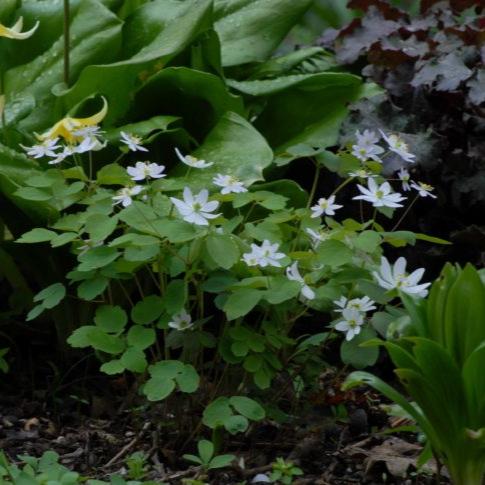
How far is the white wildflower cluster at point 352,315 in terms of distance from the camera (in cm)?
220

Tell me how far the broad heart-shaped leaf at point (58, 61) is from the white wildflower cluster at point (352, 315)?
50.6 inches

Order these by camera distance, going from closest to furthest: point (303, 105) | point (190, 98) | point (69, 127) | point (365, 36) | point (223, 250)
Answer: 1. point (223, 250)
2. point (69, 127)
3. point (190, 98)
4. point (303, 105)
5. point (365, 36)

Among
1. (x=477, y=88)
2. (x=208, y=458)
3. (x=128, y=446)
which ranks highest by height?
(x=477, y=88)

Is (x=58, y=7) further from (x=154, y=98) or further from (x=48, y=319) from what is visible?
(x=48, y=319)

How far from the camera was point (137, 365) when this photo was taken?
7.30 feet

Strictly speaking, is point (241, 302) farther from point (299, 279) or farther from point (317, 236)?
point (317, 236)

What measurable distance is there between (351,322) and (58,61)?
1.51 metres

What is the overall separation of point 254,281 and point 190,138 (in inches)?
38.0

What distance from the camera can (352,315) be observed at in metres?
2.20

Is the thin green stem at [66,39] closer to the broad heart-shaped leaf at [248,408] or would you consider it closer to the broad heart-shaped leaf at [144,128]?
Result: the broad heart-shaped leaf at [144,128]

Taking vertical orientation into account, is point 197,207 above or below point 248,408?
above

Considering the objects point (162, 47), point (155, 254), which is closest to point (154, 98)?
point (162, 47)

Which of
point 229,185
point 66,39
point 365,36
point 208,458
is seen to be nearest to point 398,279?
point 229,185

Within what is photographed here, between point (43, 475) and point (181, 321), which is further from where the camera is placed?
point (181, 321)
